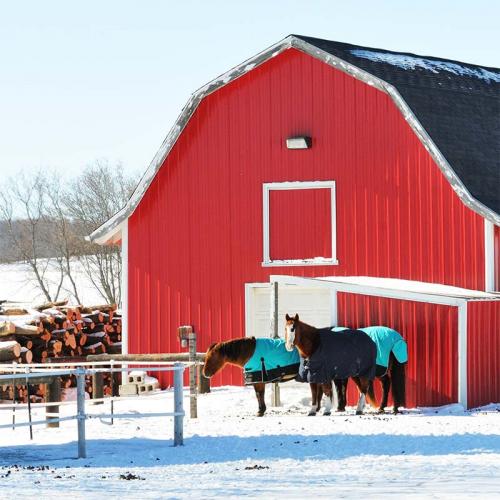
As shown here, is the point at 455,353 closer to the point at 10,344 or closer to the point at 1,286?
the point at 10,344

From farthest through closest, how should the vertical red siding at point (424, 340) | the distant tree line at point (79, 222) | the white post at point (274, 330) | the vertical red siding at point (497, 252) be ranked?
the distant tree line at point (79, 222), the vertical red siding at point (497, 252), the white post at point (274, 330), the vertical red siding at point (424, 340)

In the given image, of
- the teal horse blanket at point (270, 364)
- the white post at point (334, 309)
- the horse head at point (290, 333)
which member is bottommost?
the teal horse blanket at point (270, 364)

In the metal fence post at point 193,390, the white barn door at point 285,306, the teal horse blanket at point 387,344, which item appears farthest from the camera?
the white barn door at point 285,306

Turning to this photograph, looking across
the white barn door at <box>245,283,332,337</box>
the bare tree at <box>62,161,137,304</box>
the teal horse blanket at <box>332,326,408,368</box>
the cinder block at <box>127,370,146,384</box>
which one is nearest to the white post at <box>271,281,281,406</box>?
the teal horse blanket at <box>332,326,408,368</box>

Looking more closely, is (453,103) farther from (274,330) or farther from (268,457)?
(268,457)

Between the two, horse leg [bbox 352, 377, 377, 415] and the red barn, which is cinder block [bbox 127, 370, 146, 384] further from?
horse leg [bbox 352, 377, 377, 415]

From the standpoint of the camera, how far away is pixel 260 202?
22.8 m

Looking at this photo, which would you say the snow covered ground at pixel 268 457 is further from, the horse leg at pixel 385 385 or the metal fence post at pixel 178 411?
the horse leg at pixel 385 385

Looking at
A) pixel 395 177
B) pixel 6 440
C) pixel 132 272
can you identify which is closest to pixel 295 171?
pixel 395 177

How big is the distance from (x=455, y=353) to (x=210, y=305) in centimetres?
544

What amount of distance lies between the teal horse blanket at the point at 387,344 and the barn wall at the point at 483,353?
99cm

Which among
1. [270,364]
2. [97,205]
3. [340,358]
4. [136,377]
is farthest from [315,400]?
[97,205]

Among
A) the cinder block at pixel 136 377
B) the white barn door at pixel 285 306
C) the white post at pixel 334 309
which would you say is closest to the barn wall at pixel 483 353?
the white post at pixel 334 309

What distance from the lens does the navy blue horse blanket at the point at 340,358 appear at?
60.2 feet
